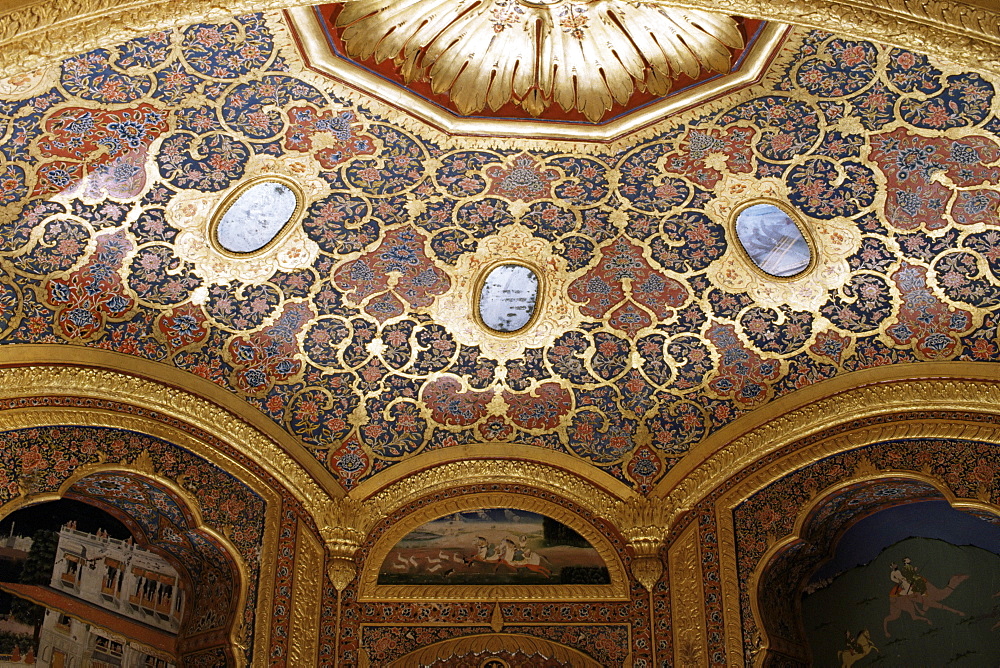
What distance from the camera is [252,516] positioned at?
10.9 metres

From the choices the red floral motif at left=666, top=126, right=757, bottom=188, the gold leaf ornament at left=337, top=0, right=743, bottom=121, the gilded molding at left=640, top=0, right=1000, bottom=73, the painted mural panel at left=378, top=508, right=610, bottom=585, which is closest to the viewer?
the gilded molding at left=640, top=0, right=1000, bottom=73

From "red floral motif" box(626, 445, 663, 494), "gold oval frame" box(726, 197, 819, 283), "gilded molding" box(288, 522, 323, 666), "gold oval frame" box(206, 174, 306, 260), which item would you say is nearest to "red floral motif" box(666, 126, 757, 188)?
"gold oval frame" box(726, 197, 819, 283)

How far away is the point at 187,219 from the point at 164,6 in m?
4.10

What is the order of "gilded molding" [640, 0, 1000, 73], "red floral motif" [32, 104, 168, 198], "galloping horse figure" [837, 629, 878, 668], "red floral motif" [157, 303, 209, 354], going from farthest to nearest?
1. "galloping horse figure" [837, 629, 878, 668]
2. "red floral motif" [157, 303, 209, 354]
3. "red floral motif" [32, 104, 168, 198]
4. "gilded molding" [640, 0, 1000, 73]

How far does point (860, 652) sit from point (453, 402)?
5.01 meters

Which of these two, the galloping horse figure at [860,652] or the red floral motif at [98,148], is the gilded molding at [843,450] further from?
the red floral motif at [98,148]

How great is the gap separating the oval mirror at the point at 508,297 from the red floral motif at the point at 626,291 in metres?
Result: 0.45

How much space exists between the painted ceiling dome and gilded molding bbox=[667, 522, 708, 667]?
0.10 feet

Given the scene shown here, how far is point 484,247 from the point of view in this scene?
10461mm

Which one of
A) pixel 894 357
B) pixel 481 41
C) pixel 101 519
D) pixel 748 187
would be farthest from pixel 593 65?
pixel 101 519

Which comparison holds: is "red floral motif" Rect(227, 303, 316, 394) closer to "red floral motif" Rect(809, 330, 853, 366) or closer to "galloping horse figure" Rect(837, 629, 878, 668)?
"red floral motif" Rect(809, 330, 853, 366)

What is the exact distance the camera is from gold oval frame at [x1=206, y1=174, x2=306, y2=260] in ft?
31.6

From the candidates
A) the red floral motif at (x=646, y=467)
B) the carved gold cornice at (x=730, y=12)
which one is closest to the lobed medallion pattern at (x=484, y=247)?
the red floral motif at (x=646, y=467)

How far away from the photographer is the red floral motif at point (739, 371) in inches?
430
